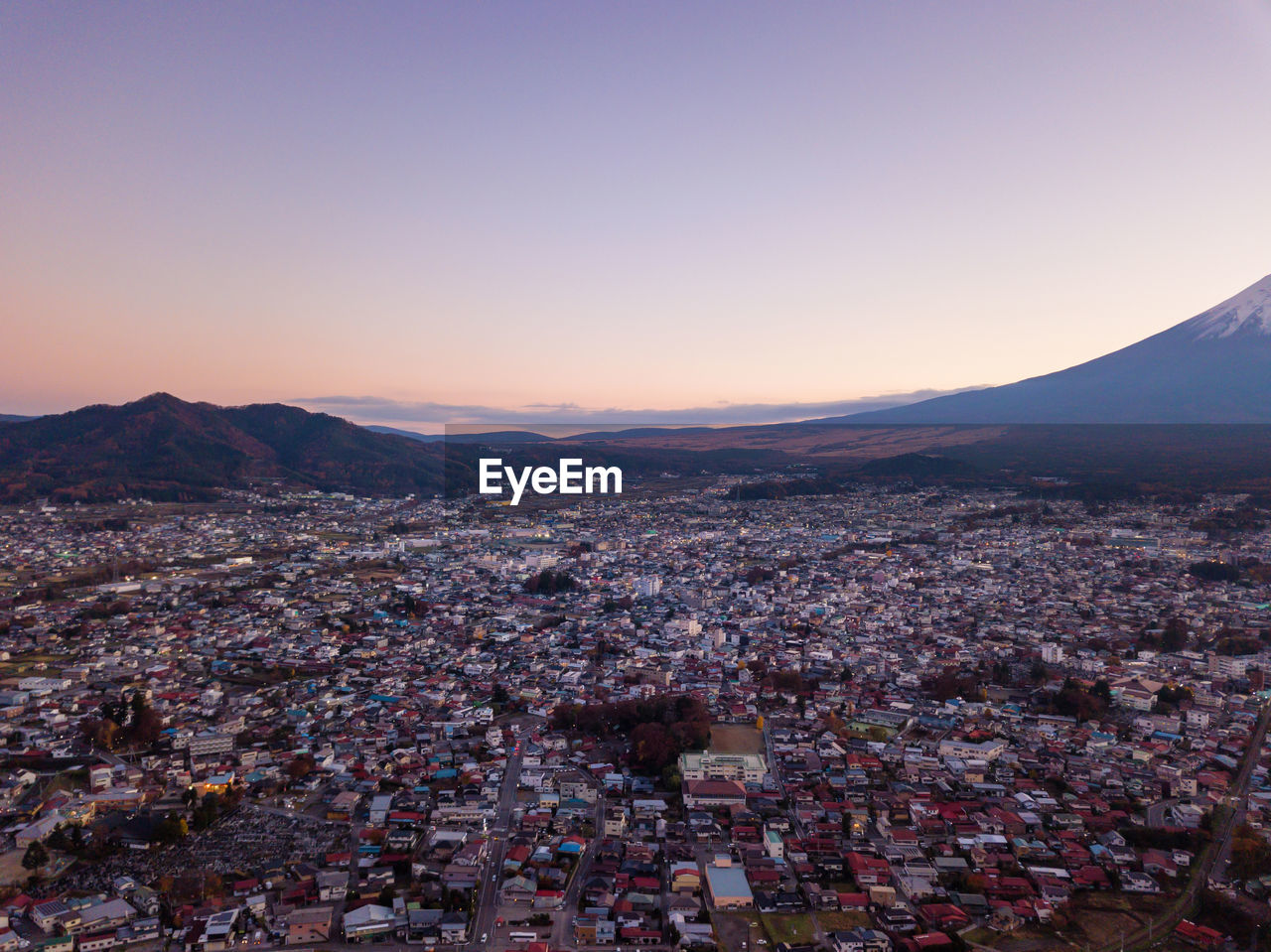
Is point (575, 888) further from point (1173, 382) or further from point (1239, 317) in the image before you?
point (1239, 317)

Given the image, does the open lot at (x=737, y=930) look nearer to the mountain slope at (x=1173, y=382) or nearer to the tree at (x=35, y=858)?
the tree at (x=35, y=858)

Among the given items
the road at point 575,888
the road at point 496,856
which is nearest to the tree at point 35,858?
the road at point 496,856

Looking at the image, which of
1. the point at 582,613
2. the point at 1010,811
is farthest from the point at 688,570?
the point at 1010,811

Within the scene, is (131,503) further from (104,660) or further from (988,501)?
(988,501)

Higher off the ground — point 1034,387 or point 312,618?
point 1034,387

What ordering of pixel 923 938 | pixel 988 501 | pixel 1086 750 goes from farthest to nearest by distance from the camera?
pixel 988 501, pixel 1086 750, pixel 923 938

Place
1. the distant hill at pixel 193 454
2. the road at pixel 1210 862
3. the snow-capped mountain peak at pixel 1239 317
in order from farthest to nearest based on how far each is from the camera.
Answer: the snow-capped mountain peak at pixel 1239 317
the distant hill at pixel 193 454
the road at pixel 1210 862

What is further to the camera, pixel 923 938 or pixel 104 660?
pixel 104 660
